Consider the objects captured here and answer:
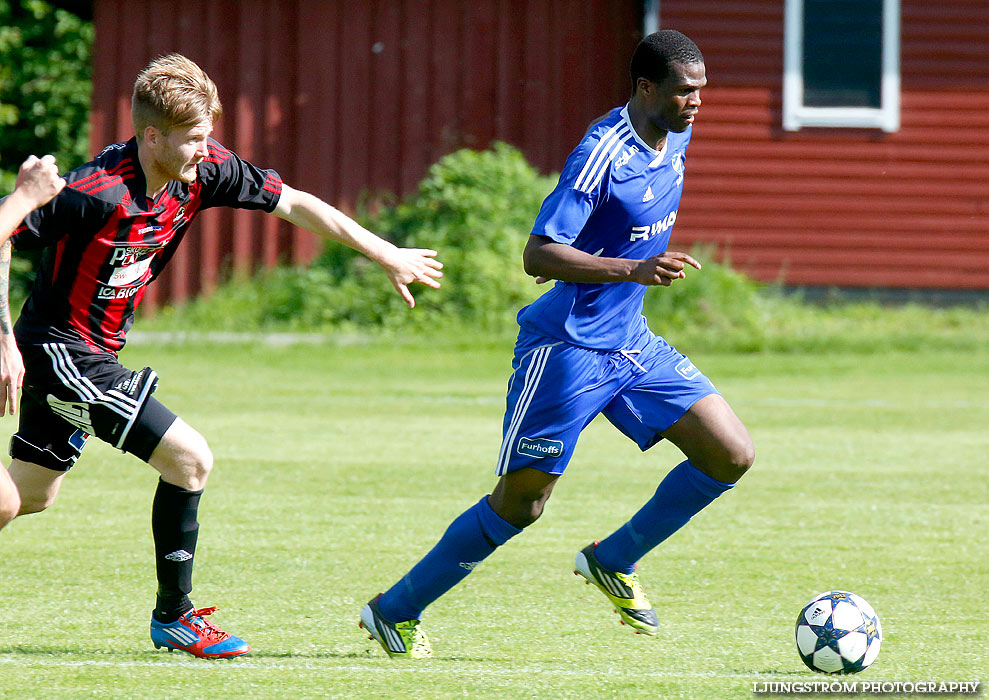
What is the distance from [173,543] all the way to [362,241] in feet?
4.03

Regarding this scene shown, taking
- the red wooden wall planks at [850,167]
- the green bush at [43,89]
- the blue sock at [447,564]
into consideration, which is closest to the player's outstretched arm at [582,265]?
the blue sock at [447,564]

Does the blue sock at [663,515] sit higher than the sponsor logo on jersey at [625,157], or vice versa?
the sponsor logo on jersey at [625,157]

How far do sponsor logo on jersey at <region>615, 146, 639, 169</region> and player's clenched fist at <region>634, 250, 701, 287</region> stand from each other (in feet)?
1.40

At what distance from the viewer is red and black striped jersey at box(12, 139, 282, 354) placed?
14.0ft

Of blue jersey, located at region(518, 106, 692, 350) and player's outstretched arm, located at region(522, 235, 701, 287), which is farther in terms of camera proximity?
blue jersey, located at region(518, 106, 692, 350)

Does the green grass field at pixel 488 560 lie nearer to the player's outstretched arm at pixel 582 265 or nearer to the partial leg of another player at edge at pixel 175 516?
the partial leg of another player at edge at pixel 175 516

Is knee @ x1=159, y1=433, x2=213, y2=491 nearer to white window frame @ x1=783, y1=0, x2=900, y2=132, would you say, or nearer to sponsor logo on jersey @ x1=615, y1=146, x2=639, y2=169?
sponsor logo on jersey @ x1=615, y1=146, x2=639, y2=169

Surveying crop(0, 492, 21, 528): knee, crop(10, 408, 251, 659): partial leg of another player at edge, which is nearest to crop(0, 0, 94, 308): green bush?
crop(10, 408, 251, 659): partial leg of another player at edge

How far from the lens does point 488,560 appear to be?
241 inches

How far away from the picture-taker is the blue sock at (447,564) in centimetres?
457

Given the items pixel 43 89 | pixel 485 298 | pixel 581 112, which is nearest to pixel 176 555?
pixel 485 298

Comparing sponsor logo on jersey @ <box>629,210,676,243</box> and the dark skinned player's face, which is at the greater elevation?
the dark skinned player's face

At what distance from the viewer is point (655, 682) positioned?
4.21 metres
